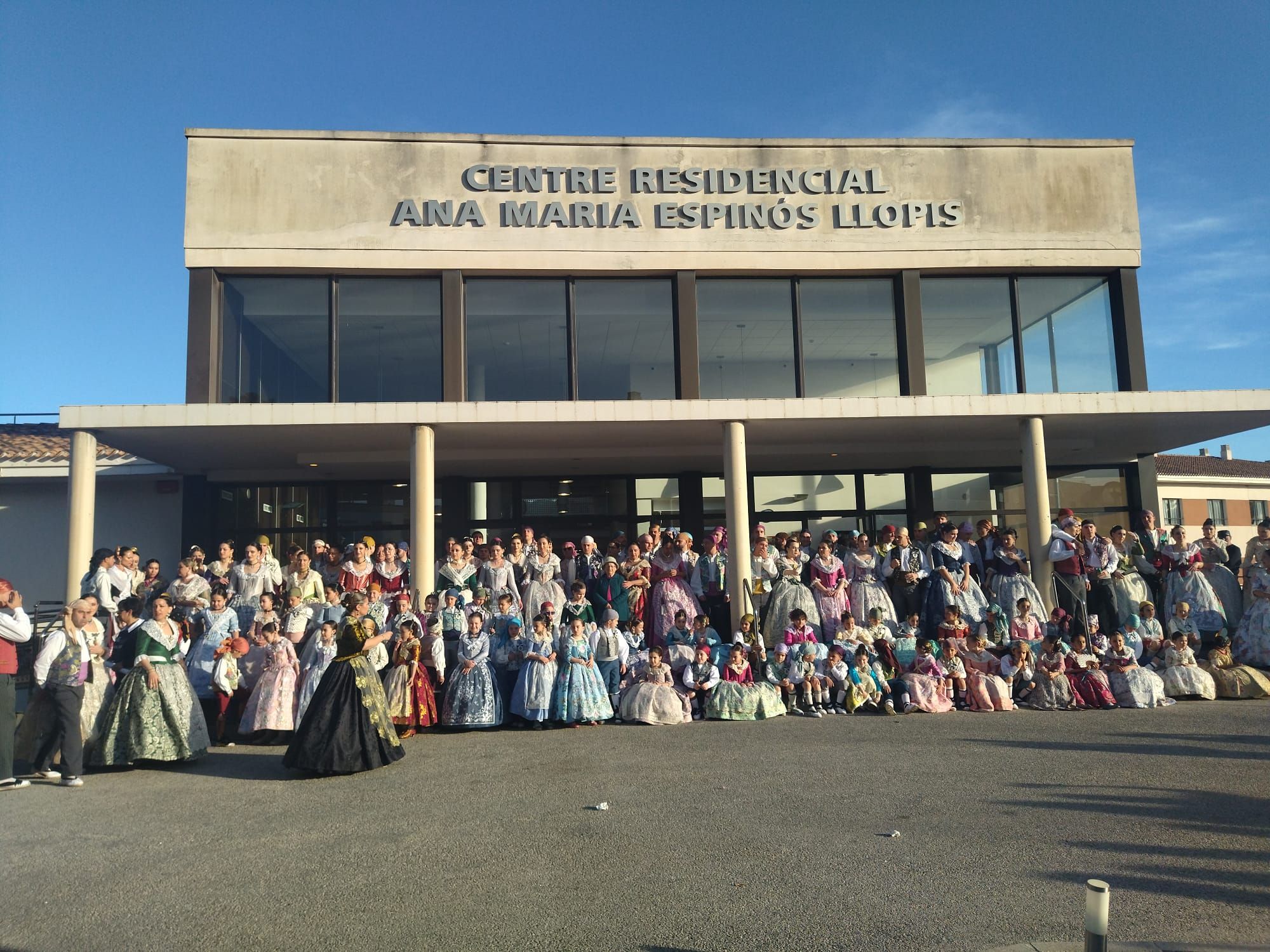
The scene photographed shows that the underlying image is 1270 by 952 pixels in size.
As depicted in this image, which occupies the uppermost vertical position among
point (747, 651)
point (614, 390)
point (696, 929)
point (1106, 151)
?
→ point (1106, 151)

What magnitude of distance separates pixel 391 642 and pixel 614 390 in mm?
5265

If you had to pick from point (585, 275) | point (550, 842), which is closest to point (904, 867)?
point (550, 842)

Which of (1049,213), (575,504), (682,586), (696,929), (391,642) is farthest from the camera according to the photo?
(575,504)

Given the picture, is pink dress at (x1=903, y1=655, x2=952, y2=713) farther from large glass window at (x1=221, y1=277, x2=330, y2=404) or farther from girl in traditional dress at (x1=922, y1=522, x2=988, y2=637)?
large glass window at (x1=221, y1=277, x2=330, y2=404)

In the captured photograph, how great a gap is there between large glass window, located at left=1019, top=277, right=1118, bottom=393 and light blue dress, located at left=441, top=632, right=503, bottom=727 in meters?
9.36


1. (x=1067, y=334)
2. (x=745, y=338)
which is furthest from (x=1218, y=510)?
(x=745, y=338)

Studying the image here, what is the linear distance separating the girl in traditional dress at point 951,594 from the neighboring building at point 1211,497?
34651 mm

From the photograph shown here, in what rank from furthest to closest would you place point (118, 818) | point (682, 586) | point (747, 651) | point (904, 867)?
point (682, 586) → point (747, 651) → point (118, 818) → point (904, 867)

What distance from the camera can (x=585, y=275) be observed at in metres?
14.8

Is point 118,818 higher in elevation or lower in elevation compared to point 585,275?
lower

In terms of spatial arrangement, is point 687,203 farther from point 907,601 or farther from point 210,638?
point 210,638

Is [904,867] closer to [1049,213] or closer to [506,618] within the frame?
[506,618]

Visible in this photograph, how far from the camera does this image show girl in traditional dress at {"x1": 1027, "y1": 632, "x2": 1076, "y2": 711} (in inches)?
441

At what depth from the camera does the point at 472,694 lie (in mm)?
10453
